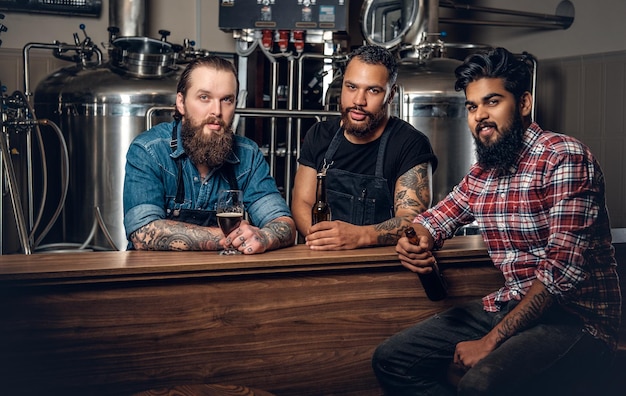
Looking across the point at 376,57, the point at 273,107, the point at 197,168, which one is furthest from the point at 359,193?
the point at 273,107

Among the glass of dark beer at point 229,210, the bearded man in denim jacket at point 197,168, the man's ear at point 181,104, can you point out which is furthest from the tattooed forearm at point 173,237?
the man's ear at point 181,104

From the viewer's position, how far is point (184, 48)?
13.2 ft

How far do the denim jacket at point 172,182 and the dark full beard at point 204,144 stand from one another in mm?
38

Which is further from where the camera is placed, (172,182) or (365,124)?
(365,124)

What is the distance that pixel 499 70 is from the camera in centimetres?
174

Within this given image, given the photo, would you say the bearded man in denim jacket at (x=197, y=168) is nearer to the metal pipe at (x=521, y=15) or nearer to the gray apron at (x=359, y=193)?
the gray apron at (x=359, y=193)

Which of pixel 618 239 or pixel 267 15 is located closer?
pixel 618 239

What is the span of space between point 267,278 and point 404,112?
2.15 m

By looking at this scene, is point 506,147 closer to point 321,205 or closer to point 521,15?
point 321,205

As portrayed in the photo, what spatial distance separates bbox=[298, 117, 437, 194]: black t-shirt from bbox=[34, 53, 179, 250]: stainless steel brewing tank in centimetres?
141

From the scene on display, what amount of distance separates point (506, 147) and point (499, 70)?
0.20 metres

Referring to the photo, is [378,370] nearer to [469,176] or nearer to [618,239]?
[469,176]

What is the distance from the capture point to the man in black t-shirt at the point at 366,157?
7.91 feet

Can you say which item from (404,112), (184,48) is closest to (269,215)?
(404,112)
